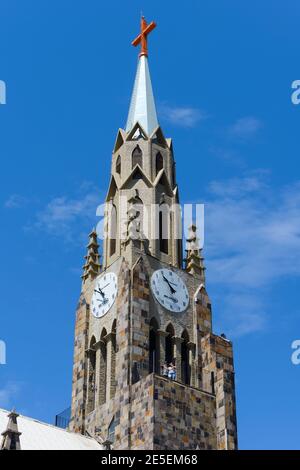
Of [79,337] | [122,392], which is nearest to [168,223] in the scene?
[79,337]

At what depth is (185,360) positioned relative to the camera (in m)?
67.0

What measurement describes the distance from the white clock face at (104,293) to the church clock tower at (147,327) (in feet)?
0.30

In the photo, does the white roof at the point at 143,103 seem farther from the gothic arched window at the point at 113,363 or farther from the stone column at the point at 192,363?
the stone column at the point at 192,363

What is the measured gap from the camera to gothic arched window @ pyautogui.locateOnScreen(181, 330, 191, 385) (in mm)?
66188

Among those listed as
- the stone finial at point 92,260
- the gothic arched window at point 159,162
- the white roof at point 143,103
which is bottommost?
the stone finial at point 92,260

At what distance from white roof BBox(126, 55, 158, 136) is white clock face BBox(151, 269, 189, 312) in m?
13.0

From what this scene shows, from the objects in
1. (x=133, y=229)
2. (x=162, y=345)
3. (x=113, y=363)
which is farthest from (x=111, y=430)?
(x=133, y=229)

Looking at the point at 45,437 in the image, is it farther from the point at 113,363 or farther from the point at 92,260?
the point at 92,260

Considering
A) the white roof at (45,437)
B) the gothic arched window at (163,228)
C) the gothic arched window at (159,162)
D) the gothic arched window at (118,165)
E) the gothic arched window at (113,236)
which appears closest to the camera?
the white roof at (45,437)

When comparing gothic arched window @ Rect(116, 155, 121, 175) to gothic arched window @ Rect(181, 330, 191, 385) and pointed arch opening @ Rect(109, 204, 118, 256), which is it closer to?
pointed arch opening @ Rect(109, 204, 118, 256)

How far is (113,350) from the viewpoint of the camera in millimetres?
65875

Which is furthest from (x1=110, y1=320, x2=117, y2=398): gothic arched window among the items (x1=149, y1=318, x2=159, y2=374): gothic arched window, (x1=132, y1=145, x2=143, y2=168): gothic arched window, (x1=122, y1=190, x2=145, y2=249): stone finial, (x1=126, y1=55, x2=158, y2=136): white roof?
(x1=126, y1=55, x2=158, y2=136): white roof

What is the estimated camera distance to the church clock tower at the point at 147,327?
59406mm

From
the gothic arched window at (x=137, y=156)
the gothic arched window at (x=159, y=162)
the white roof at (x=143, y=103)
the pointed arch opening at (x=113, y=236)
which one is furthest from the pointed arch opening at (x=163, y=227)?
the white roof at (x=143, y=103)
